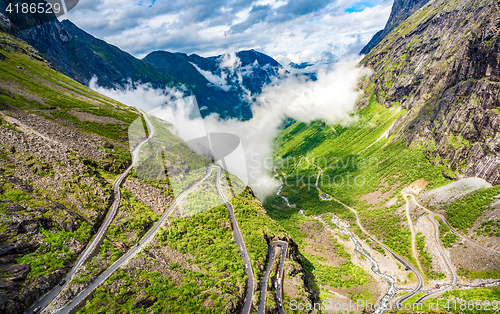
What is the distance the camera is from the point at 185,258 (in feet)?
129

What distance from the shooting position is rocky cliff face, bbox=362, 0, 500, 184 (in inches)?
3861

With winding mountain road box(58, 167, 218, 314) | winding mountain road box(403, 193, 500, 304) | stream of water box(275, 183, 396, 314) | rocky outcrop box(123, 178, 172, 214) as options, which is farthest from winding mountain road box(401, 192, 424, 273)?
rocky outcrop box(123, 178, 172, 214)

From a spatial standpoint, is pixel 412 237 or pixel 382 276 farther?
pixel 412 237

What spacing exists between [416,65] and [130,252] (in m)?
244

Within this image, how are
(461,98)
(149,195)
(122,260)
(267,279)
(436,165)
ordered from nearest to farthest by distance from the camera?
(122,260), (267,279), (149,195), (436,165), (461,98)

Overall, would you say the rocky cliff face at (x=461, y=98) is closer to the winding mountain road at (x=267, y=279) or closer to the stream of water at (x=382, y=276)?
the stream of water at (x=382, y=276)

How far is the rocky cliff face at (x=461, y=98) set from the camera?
98062mm

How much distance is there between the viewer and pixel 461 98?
4781 inches

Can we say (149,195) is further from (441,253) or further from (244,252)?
(441,253)

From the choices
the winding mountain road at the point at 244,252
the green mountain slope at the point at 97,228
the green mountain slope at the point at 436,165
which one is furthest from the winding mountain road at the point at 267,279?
the green mountain slope at the point at 436,165

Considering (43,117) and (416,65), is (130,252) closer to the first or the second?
(43,117)

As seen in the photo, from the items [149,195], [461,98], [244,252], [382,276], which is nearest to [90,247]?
[149,195]

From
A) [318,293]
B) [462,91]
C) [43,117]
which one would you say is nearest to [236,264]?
[318,293]

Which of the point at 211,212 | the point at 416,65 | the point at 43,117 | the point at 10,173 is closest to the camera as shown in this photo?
the point at 10,173
